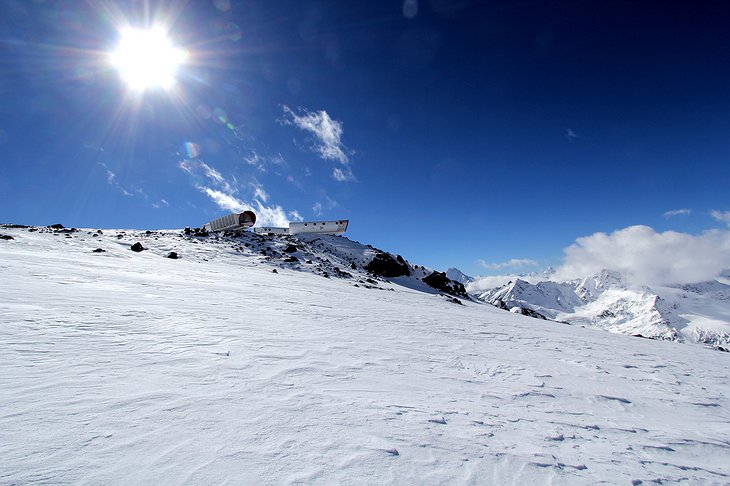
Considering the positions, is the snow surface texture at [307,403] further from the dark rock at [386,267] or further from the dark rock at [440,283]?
the dark rock at [440,283]

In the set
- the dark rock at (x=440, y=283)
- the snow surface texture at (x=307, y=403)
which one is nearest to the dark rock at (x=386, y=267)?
the dark rock at (x=440, y=283)

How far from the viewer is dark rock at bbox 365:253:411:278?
134ft

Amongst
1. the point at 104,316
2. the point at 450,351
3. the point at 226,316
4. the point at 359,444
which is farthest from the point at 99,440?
the point at 450,351

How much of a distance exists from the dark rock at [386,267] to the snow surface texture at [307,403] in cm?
2997

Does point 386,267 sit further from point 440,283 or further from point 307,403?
point 307,403

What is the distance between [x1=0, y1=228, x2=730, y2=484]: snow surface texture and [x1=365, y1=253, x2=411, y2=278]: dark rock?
2997cm

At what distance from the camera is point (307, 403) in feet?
15.7

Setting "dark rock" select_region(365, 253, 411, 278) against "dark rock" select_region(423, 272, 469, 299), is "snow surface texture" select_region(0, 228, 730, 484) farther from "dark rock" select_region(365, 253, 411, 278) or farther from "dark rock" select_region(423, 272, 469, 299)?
"dark rock" select_region(423, 272, 469, 299)

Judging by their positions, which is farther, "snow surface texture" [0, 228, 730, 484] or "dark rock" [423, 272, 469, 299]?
"dark rock" [423, 272, 469, 299]

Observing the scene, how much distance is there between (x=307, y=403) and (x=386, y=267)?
36860mm

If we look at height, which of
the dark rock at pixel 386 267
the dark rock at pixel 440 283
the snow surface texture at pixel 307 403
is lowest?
the snow surface texture at pixel 307 403

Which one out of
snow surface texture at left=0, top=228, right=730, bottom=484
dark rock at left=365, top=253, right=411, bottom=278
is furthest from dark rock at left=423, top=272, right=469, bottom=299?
snow surface texture at left=0, top=228, right=730, bottom=484

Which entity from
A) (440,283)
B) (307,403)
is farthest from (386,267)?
(307,403)

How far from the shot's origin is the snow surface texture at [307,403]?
3.34m
